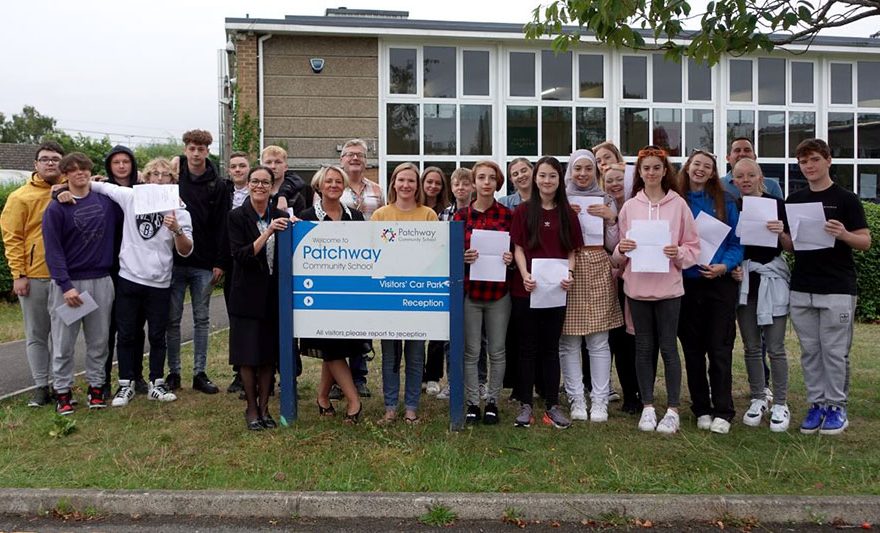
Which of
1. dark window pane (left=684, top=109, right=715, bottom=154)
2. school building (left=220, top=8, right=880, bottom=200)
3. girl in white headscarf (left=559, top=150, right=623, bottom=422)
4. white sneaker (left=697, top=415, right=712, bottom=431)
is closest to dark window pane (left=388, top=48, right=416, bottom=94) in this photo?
school building (left=220, top=8, right=880, bottom=200)

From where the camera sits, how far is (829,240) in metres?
5.44

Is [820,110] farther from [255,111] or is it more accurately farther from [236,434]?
[236,434]

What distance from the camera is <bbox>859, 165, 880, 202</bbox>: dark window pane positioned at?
66.0 feet

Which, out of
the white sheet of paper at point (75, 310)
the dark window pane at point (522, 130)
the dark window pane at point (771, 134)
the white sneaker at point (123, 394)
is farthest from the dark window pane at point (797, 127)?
the white sheet of paper at point (75, 310)

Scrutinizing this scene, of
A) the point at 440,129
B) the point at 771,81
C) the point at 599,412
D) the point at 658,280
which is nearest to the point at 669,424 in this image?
the point at 599,412

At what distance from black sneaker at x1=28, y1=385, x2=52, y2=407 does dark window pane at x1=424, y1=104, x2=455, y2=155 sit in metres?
12.5

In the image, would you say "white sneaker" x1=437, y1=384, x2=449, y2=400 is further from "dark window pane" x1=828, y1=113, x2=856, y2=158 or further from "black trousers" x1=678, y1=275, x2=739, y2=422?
"dark window pane" x1=828, y1=113, x2=856, y2=158

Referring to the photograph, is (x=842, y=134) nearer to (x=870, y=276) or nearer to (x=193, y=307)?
(x=870, y=276)

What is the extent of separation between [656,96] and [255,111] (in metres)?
9.89

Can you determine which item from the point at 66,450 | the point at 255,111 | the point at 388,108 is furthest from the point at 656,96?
the point at 66,450

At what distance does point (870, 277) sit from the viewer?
12914mm

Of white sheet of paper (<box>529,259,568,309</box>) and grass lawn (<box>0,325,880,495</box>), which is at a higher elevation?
white sheet of paper (<box>529,259,568,309</box>)

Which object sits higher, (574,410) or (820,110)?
(820,110)

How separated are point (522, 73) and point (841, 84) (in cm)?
874
